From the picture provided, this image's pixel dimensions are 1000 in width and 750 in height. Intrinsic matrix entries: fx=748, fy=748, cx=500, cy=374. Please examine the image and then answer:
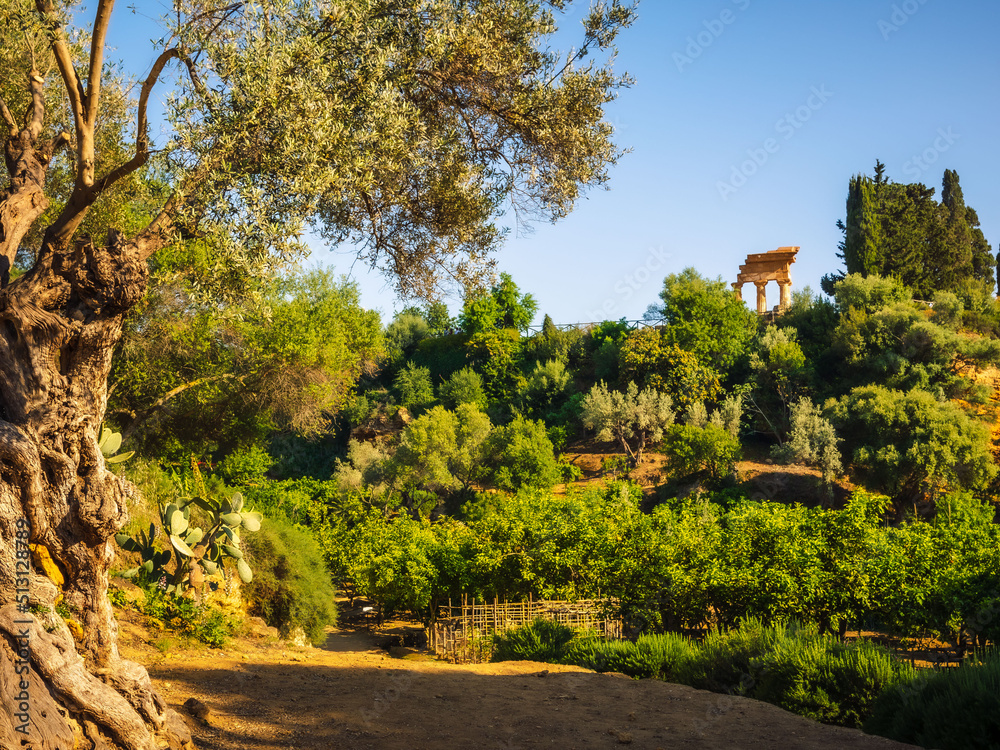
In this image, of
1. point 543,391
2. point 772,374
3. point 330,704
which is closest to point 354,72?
point 330,704

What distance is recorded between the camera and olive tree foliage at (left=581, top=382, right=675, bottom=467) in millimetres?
33375

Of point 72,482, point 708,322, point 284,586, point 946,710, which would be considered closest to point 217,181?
point 72,482

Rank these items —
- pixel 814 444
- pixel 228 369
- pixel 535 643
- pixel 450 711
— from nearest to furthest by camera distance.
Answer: pixel 450 711
pixel 535 643
pixel 228 369
pixel 814 444

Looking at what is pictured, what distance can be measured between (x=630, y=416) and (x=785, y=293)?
14319 millimetres

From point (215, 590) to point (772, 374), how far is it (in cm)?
2911

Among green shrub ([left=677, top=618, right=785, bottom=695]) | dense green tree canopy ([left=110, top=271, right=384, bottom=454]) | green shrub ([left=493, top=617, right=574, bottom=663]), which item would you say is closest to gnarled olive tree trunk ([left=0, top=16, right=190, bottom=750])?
green shrub ([left=677, top=618, right=785, bottom=695])

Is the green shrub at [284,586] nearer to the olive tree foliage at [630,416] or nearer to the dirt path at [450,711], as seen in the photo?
the dirt path at [450,711]

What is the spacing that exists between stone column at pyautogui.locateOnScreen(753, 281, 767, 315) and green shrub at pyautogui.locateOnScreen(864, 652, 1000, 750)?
37.4 meters

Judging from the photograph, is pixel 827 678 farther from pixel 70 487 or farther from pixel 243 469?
pixel 243 469

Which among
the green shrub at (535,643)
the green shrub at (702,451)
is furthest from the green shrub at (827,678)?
the green shrub at (702,451)

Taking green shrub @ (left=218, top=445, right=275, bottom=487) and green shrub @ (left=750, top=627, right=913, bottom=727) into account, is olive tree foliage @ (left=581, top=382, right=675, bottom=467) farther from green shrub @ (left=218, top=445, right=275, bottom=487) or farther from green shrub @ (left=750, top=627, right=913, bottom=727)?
green shrub @ (left=750, top=627, right=913, bottom=727)

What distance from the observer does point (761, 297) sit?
1657 inches

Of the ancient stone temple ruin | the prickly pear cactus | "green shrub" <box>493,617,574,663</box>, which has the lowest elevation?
"green shrub" <box>493,617,574,663</box>

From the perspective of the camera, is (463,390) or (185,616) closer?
(185,616)
